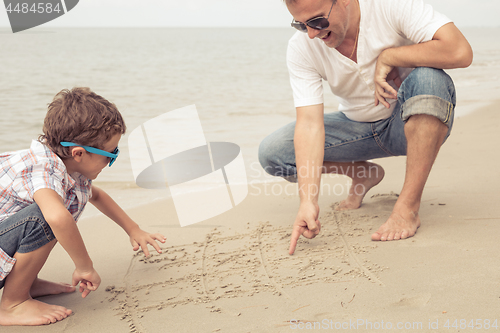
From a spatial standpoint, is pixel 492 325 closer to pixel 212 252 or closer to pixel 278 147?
pixel 212 252

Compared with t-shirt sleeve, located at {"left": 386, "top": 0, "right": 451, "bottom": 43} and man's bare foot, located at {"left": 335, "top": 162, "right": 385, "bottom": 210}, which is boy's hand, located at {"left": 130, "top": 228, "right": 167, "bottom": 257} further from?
t-shirt sleeve, located at {"left": 386, "top": 0, "right": 451, "bottom": 43}

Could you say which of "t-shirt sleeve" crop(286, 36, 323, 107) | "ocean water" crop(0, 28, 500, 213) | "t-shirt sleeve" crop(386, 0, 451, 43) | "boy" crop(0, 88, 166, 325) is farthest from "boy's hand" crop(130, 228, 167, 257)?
"t-shirt sleeve" crop(386, 0, 451, 43)

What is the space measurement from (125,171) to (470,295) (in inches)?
124

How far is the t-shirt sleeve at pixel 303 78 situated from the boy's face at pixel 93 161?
99 centimetres

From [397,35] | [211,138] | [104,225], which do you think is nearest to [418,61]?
[397,35]

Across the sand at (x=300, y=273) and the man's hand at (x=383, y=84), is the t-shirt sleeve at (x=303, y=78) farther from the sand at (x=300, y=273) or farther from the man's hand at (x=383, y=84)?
the sand at (x=300, y=273)

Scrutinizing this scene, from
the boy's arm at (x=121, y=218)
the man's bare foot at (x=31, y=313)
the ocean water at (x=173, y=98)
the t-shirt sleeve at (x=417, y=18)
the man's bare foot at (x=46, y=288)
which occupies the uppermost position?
the t-shirt sleeve at (x=417, y=18)

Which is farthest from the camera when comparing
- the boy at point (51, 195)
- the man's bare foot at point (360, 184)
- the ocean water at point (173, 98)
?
the ocean water at point (173, 98)

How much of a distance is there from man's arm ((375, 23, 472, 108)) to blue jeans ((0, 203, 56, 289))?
165 centimetres

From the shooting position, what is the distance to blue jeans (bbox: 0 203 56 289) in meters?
1.54

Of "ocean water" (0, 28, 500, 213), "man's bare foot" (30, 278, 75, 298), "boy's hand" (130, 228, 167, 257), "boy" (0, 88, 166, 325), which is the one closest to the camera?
"boy" (0, 88, 166, 325)

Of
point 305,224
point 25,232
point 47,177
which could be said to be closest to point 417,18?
point 305,224

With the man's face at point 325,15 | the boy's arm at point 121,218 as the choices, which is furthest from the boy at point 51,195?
the man's face at point 325,15

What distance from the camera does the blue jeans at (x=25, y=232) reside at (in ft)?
5.05
